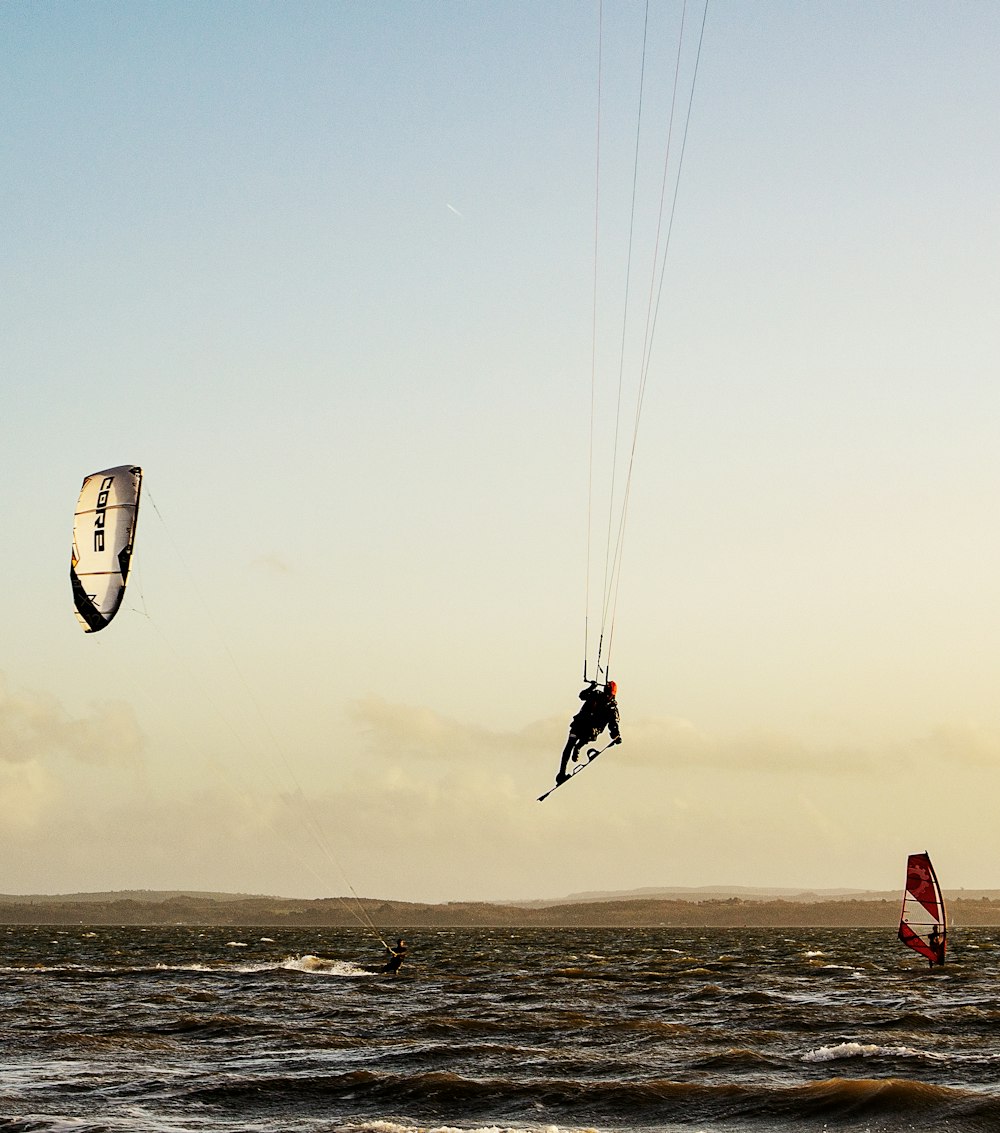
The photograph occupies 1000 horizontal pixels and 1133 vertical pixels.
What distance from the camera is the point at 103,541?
25.8m

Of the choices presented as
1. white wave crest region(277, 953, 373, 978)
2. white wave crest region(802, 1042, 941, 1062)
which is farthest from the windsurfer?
white wave crest region(277, 953, 373, 978)

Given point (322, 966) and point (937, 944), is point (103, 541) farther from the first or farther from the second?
point (322, 966)

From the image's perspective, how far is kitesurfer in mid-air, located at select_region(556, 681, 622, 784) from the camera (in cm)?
2030

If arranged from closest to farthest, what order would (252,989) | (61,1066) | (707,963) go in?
(61,1066), (252,989), (707,963)

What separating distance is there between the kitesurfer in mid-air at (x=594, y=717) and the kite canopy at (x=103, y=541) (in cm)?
1037

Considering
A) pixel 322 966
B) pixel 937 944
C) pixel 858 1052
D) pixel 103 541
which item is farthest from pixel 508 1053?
pixel 322 966

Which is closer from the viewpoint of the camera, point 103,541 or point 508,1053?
point 508,1053

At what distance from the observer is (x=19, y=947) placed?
75.4 metres

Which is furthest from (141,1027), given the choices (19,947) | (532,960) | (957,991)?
(19,947)

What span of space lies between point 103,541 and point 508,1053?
13.1 metres

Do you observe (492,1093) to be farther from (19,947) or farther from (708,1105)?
(19,947)

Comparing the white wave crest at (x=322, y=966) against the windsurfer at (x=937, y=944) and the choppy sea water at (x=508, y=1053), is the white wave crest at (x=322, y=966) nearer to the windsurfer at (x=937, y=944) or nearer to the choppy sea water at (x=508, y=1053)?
the choppy sea water at (x=508, y=1053)

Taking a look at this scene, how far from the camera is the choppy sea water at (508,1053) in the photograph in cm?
1722

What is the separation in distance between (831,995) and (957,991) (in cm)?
395
